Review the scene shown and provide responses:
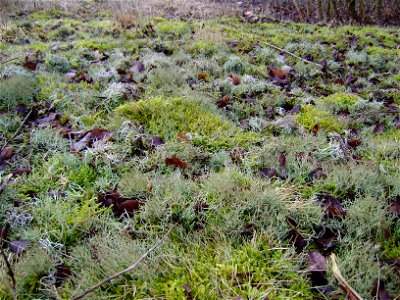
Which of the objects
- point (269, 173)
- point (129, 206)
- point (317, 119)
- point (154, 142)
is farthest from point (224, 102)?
point (129, 206)

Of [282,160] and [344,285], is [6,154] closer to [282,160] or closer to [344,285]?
[282,160]

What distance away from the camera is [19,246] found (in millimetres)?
2119

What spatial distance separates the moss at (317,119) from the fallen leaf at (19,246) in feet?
9.95

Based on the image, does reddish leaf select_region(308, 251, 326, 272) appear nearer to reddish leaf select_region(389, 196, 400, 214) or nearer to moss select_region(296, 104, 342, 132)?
reddish leaf select_region(389, 196, 400, 214)

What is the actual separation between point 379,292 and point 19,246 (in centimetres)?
221

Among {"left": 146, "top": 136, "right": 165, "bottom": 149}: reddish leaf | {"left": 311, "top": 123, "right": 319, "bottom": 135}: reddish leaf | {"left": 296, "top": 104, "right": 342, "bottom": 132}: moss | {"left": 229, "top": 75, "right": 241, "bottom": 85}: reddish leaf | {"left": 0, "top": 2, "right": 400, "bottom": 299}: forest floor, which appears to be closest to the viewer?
{"left": 0, "top": 2, "right": 400, "bottom": 299}: forest floor

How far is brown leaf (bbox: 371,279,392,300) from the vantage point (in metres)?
1.78

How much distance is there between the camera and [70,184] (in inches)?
106

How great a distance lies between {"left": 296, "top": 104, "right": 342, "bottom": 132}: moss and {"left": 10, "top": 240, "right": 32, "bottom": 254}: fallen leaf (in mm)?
3032

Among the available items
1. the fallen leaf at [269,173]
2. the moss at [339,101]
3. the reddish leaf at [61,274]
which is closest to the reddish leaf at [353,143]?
the moss at [339,101]

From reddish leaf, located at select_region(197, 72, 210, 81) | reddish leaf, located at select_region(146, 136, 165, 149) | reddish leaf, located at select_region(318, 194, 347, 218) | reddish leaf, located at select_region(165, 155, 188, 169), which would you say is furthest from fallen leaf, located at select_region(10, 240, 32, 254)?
reddish leaf, located at select_region(197, 72, 210, 81)

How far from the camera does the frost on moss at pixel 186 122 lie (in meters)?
3.40

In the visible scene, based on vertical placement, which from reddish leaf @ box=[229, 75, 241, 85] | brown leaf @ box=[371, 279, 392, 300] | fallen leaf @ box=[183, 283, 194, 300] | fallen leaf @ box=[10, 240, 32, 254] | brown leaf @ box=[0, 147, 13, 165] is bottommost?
brown leaf @ box=[371, 279, 392, 300]

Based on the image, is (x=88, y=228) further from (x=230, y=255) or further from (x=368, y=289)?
(x=368, y=289)
